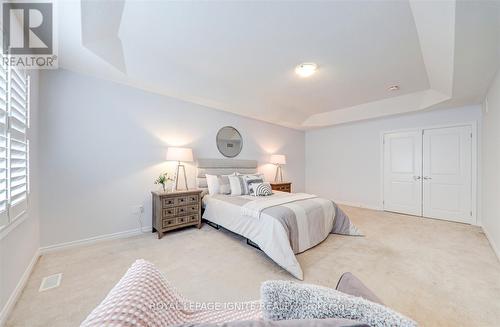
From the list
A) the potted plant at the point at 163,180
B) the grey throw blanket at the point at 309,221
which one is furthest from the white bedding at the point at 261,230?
the potted plant at the point at 163,180

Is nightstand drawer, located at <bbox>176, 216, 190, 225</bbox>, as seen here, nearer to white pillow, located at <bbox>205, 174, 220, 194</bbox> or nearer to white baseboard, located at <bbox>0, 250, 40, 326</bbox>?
white pillow, located at <bbox>205, 174, 220, 194</bbox>

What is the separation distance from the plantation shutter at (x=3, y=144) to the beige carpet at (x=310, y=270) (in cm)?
81

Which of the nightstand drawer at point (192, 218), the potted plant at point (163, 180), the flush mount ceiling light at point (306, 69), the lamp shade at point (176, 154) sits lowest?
the nightstand drawer at point (192, 218)

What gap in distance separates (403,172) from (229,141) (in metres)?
3.96

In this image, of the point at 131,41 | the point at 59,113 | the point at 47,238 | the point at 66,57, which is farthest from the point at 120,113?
Answer: the point at 47,238

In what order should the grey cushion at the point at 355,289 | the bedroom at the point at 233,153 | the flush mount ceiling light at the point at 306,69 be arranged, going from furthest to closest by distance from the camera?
the flush mount ceiling light at the point at 306,69
the bedroom at the point at 233,153
the grey cushion at the point at 355,289

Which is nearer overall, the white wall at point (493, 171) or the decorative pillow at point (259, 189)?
the white wall at point (493, 171)

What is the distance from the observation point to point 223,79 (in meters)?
3.14

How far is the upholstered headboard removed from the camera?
3932 mm

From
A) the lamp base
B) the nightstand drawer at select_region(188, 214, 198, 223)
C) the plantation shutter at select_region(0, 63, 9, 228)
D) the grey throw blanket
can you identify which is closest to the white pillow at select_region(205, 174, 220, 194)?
the nightstand drawer at select_region(188, 214, 198, 223)

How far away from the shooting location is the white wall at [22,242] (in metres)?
1.52

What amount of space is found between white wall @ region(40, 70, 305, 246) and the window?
688mm

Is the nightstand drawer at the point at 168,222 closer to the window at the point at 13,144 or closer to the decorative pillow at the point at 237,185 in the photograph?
the decorative pillow at the point at 237,185

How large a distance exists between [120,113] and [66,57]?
2.87ft
